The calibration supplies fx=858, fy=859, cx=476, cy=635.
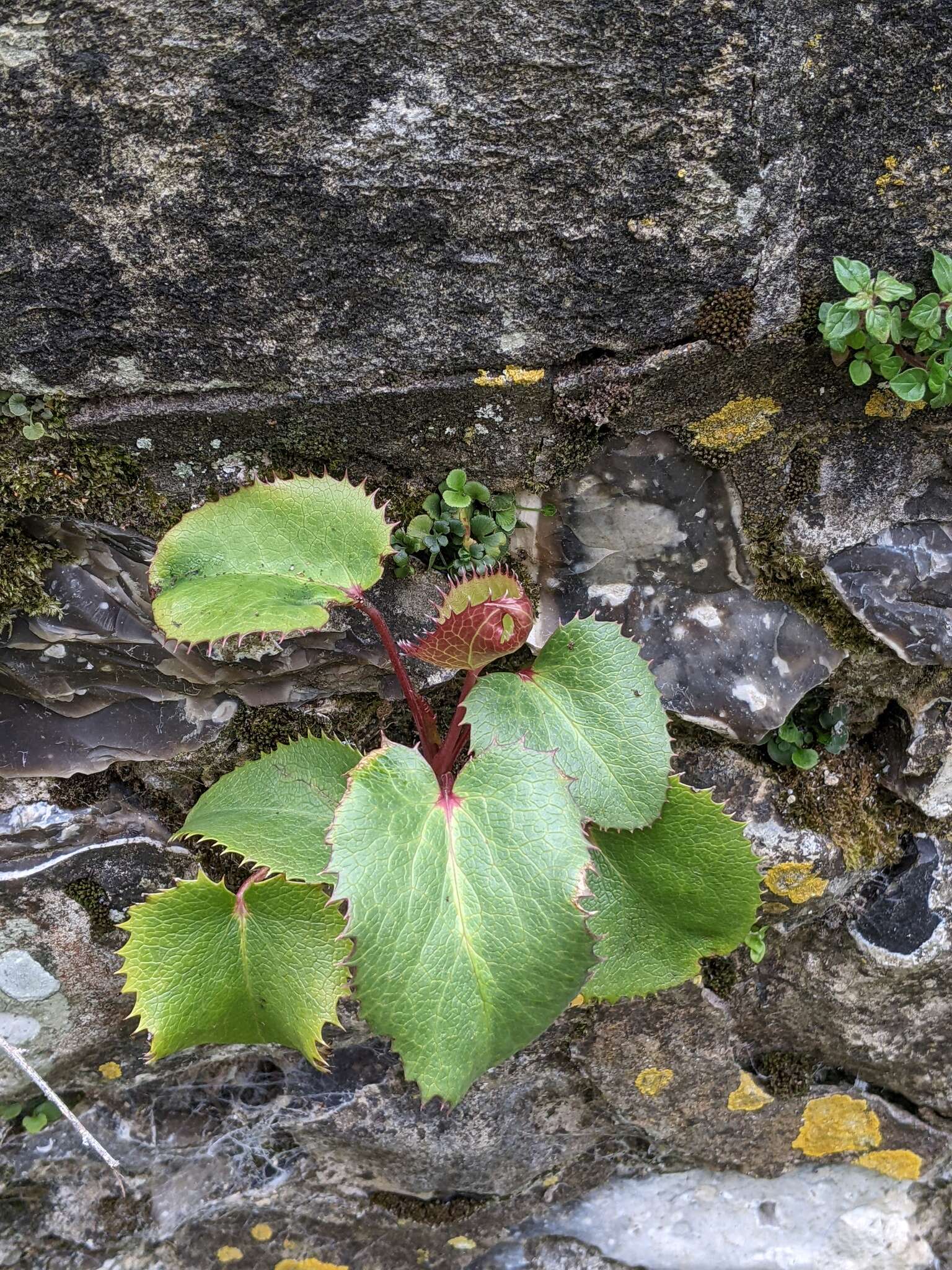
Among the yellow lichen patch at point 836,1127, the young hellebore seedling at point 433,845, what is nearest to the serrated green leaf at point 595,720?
the young hellebore seedling at point 433,845

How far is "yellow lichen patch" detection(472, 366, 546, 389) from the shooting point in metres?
1.13

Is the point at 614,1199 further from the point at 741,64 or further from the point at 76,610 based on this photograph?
the point at 741,64

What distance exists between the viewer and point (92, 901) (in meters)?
1.48

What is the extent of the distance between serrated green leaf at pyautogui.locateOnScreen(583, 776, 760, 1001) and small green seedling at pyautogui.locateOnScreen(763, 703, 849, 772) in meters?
0.29

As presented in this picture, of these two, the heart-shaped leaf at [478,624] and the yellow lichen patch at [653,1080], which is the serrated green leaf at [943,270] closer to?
the heart-shaped leaf at [478,624]

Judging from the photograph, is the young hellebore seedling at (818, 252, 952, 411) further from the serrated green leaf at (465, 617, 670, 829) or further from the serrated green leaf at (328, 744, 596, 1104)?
the serrated green leaf at (328, 744, 596, 1104)

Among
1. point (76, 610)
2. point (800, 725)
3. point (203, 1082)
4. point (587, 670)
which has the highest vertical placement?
point (587, 670)

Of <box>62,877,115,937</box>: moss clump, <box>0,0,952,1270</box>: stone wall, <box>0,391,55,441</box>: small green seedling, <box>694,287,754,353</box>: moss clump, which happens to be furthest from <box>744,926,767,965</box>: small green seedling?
<box>0,391,55,441</box>: small green seedling

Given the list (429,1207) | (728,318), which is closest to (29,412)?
(728,318)

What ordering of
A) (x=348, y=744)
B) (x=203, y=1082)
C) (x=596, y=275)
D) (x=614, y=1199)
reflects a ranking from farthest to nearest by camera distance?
(x=614, y=1199) → (x=203, y=1082) → (x=348, y=744) → (x=596, y=275)

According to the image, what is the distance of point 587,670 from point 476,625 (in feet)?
0.60

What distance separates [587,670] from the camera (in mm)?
1166

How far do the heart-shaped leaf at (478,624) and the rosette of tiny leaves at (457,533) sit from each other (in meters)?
0.10

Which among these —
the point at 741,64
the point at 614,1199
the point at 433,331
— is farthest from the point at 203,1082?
the point at 741,64
